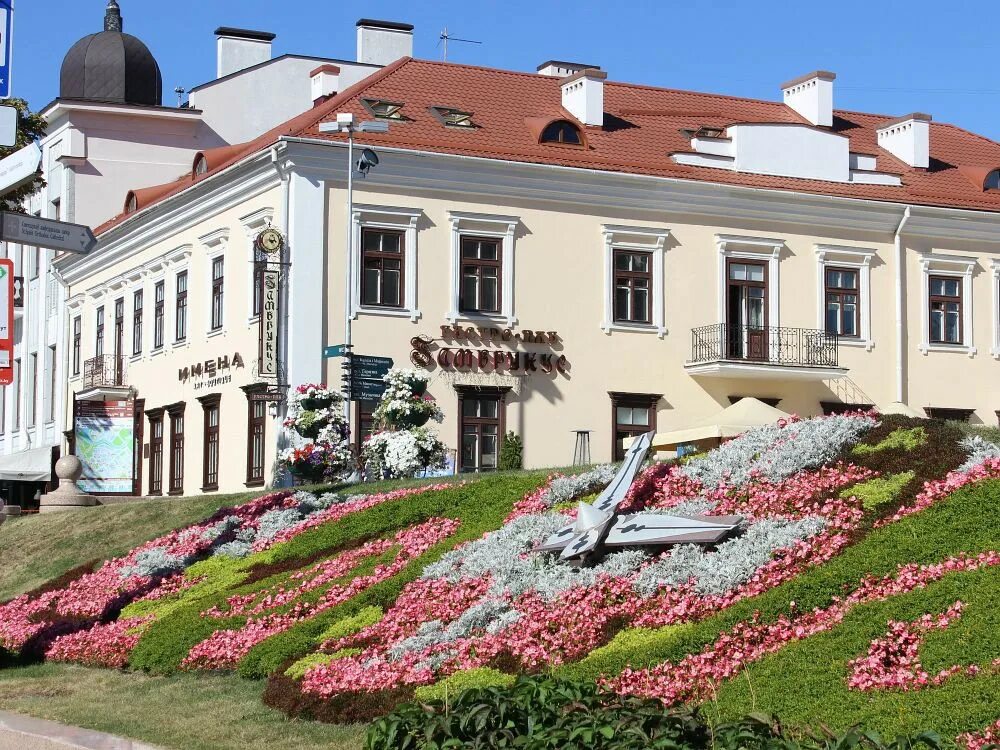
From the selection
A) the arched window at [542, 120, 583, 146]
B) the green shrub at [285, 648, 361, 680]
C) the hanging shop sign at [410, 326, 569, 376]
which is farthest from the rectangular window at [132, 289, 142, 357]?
the green shrub at [285, 648, 361, 680]

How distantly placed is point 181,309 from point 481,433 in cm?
885

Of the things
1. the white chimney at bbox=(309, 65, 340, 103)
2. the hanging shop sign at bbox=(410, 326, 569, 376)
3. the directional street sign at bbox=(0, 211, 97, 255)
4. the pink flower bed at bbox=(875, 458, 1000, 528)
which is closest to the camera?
the directional street sign at bbox=(0, 211, 97, 255)

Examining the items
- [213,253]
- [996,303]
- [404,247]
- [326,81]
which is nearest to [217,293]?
[213,253]

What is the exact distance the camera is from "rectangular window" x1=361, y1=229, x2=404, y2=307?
118 ft

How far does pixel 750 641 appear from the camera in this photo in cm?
1292

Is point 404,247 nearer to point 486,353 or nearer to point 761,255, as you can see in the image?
point 486,353

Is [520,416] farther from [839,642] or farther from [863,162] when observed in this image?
[839,642]

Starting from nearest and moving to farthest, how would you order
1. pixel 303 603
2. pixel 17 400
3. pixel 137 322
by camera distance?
pixel 303 603 < pixel 137 322 < pixel 17 400

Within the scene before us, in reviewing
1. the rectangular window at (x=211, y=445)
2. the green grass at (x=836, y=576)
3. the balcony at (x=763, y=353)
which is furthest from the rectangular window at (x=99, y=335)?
the green grass at (x=836, y=576)

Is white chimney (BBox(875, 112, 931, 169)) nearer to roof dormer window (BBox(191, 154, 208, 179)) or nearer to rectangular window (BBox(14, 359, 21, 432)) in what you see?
roof dormer window (BBox(191, 154, 208, 179))

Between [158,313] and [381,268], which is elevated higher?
[381,268]

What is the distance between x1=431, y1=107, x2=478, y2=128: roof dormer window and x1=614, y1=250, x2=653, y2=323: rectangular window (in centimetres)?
442

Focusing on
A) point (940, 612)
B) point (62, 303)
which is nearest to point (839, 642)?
point (940, 612)

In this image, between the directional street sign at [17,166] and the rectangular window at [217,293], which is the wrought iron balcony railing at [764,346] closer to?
the rectangular window at [217,293]
